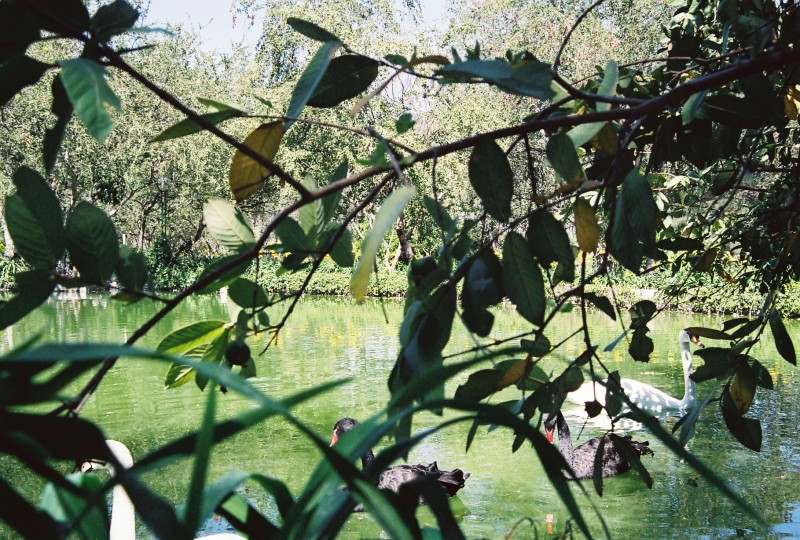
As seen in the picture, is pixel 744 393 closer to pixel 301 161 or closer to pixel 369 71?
pixel 369 71

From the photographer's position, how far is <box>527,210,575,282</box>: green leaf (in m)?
0.92

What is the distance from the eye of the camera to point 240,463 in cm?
642

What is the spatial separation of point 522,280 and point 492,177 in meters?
0.10

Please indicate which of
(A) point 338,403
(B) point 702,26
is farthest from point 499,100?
(B) point 702,26

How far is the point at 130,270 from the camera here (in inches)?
31.2

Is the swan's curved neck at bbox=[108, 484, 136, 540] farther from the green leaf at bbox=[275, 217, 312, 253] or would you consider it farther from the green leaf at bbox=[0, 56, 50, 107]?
the green leaf at bbox=[0, 56, 50, 107]

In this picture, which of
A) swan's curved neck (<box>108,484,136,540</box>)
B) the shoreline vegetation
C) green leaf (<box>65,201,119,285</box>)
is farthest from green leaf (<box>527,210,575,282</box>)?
the shoreline vegetation

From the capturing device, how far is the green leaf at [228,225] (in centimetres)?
89

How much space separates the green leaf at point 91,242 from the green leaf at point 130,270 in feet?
0.21

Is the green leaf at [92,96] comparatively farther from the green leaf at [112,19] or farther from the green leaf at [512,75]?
the green leaf at [512,75]

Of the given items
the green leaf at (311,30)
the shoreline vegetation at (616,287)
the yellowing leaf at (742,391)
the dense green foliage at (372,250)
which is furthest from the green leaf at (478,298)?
the shoreline vegetation at (616,287)

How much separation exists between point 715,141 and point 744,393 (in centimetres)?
46

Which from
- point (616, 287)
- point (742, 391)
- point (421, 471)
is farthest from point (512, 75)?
point (616, 287)

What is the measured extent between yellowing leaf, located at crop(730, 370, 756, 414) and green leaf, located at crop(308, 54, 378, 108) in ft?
3.46
